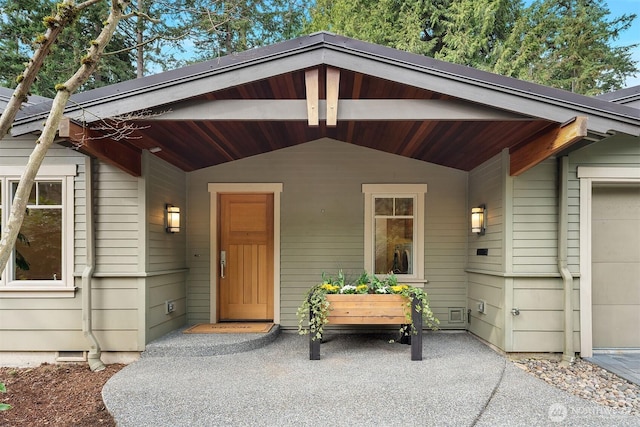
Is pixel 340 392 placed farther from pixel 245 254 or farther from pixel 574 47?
pixel 574 47

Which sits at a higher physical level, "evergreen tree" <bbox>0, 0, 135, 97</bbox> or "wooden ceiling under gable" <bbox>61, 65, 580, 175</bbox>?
"evergreen tree" <bbox>0, 0, 135, 97</bbox>

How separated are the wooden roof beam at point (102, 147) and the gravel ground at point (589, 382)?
446cm

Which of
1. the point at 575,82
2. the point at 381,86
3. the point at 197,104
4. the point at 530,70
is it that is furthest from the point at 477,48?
the point at 197,104

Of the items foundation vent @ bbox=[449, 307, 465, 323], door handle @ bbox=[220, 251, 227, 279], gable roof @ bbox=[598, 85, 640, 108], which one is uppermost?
gable roof @ bbox=[598, 85, 640, 108]

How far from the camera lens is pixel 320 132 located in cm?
495

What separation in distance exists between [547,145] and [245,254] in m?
3.84

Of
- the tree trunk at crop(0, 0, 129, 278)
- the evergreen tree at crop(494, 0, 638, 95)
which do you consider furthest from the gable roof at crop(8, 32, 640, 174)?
the evergreen tree at crop(494, 0, 638, 95)

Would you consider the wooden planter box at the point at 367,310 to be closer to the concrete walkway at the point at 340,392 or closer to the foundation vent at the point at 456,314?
the concrete walkway at the point at 340,392

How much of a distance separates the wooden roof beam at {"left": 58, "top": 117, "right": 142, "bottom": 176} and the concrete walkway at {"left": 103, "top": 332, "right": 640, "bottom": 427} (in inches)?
77.0

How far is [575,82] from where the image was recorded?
1066 centimetres

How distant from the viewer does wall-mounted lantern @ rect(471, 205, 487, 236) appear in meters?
4.54

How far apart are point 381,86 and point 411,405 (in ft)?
9.14

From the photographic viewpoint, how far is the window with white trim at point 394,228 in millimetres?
5090

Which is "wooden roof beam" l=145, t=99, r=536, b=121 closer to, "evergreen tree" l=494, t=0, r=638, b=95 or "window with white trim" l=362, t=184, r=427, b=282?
"window with white trim" l=362, t=184, r=427, b=282
